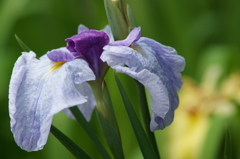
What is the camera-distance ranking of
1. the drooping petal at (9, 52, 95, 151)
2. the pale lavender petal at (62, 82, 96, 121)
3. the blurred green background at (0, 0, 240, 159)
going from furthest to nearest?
1. the blurred green background at (0, 0, 240, 159)
2. the pale lavender petal at (62, 82, 96, 121)
3. the drooping petal at (9, 52, 95, 151)

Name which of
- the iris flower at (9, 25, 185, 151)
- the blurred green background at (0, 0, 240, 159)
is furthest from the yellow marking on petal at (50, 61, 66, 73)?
the blurred green background at (0, 0, 240, 159)

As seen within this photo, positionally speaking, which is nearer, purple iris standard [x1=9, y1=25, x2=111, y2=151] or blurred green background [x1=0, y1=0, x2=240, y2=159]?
purple iris standard [x1=9, y1=25, x2=111, y2=151]

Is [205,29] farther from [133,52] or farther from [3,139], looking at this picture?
[133,52]

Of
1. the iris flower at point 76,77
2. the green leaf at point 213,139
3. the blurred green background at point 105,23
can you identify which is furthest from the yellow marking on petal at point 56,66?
the blurred green background at point 105,23

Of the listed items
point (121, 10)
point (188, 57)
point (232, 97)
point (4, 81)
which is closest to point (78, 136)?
point (4, 81)

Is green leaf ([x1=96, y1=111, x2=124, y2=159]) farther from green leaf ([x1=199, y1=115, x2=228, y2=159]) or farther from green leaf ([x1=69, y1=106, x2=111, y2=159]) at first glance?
green leaf ([x1=199, y1=115, x2=228, y2=159])

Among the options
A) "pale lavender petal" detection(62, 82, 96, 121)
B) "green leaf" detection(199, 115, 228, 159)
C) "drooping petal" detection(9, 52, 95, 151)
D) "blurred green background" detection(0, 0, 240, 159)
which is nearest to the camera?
→ "drooping petal" detection(9, 52, 95, 151)

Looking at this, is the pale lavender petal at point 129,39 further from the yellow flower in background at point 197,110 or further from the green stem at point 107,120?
the yellow flower in background at point 197,110
